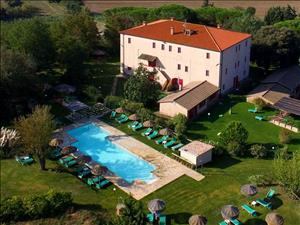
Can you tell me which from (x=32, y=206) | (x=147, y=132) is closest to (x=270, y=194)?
(x=147, y=132)

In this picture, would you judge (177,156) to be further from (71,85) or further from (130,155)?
(71,85)

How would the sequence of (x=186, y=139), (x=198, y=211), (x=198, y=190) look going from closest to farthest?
(x=198, y=211), (x=198, y=190), (x=186, y=139)

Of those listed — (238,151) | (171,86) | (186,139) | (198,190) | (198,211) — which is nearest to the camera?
(198,211)

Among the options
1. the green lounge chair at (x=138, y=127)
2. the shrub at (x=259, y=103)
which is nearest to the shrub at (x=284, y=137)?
the shrub at (x=259, y=103)

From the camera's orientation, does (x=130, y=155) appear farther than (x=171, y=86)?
No

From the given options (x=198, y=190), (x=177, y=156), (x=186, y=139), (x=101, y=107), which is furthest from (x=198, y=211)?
(x=101, y=107)

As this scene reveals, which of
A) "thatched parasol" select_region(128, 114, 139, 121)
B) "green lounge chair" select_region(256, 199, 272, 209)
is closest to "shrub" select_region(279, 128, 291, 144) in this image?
"green lounge chair" select_region(256, 199, 272, 209)

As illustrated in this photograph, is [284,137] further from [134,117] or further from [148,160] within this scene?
[134,117]

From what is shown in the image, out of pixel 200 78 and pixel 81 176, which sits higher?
pixel 200 78

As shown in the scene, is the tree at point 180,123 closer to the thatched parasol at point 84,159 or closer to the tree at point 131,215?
the thatched parasol at point 84,159
